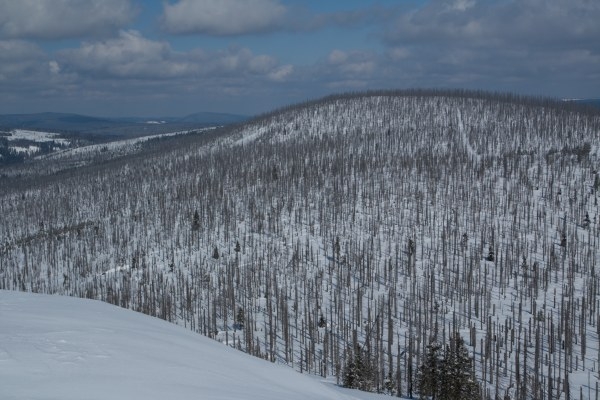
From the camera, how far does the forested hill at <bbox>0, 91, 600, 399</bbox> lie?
1784 inches

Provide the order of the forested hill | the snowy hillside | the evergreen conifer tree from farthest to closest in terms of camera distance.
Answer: the forested hill, the evergreen conifer tree, the snowy hillside

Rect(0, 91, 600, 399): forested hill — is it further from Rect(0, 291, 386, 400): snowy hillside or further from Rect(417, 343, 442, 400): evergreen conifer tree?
Rect(0, 291, 386, 400): snowy hillside

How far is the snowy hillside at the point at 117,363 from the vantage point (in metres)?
11.2

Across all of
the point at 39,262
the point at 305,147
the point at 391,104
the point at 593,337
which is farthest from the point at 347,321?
the point at 391,104

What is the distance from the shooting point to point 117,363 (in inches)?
513

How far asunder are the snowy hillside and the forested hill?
17.6m

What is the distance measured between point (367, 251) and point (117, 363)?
179 ft

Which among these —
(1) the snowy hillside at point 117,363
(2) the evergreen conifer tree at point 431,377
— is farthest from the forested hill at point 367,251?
(1) the snowy hillside at point 117,363

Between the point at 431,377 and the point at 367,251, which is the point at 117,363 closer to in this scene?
the point at 431,377

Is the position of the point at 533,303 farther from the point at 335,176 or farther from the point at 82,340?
the point at 335,176

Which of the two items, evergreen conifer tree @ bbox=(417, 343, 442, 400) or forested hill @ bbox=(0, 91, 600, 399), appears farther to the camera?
forested hill @ bbox=(0, 91, 600, 399)

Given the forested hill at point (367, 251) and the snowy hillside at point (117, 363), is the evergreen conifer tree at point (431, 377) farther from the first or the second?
the snowy hillside at point (117, 363)

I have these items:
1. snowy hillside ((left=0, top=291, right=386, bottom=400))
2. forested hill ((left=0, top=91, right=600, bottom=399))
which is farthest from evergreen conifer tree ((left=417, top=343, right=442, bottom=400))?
snowy hillside ((left=0, top=291, right=386, bottom=400))

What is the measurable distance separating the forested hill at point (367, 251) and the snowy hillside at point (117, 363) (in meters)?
17.6
